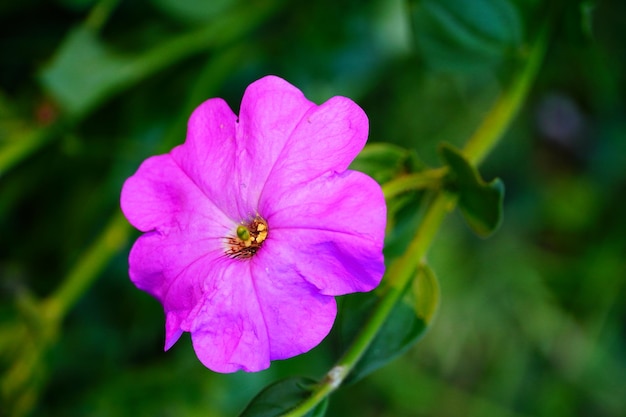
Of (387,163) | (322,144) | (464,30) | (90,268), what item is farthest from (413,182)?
(90,268)

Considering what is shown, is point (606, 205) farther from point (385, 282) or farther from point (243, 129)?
point (243, 129)

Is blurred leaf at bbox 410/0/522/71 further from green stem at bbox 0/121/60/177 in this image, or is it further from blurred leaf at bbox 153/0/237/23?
green stem at bbox 0/121/60/177

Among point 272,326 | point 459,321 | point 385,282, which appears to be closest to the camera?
point 272,326

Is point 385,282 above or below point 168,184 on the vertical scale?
below

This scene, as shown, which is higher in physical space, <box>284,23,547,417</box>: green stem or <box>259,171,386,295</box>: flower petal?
<box>259,171,386,295</box>: flower petal

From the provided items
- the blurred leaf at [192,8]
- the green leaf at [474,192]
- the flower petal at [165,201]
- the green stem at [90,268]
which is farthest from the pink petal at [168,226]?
the blurred leaf at [192,8]

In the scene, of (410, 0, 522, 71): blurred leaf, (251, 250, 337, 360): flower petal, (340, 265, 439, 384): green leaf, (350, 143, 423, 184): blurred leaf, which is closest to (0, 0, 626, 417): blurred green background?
(410, 0, 522, 71): blurred leaf

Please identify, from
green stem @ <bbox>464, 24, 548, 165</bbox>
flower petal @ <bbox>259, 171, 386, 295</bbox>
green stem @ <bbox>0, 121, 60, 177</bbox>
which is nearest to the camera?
flower petal @ <bbox>259, 171, 386, 295</bbox>

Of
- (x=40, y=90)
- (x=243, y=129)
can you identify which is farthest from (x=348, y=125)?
(x=40, y=90)
